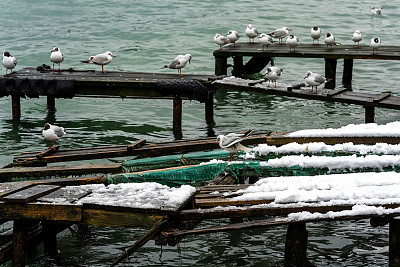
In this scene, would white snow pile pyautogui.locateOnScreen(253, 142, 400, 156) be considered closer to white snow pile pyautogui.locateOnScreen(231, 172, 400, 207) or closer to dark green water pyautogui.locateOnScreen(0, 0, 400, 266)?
dark green water pyautogui.locateOnScreen(0, 0, 400, 266)

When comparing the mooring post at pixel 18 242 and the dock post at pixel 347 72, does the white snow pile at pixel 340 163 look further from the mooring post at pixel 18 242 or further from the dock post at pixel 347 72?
the dock post at pixel 347 72

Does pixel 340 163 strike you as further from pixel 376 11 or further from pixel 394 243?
pixel 376 11

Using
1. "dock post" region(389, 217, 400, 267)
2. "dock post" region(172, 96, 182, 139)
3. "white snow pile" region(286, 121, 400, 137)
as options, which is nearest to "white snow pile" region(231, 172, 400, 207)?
"dock post" region(389, 217, 400, 267)

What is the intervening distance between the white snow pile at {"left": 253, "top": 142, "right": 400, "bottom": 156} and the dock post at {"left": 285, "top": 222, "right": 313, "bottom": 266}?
1818mm

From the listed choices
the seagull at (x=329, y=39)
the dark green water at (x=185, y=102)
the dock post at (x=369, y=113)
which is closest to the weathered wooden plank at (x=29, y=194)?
the dark green water at (x=185, y=102)

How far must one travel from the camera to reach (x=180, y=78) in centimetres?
→ 1467

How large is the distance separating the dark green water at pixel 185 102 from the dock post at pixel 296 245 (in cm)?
76

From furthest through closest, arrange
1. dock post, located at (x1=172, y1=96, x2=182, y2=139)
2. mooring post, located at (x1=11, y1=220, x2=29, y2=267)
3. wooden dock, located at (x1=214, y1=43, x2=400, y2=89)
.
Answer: wooden dock, located at (x1=214, y1=43, x2=400, y2=89), dock post, located at (x1=172, y1=96, x2=182, y2=139), mooring post, located at (x1=11, y1=220, x2=29, y2=267)

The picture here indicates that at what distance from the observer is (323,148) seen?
8.27 metres

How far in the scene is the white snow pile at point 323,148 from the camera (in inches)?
323

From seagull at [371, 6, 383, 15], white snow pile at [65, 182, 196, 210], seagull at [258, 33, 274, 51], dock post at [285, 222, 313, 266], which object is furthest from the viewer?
seagull at [371, 6, 383, 15]

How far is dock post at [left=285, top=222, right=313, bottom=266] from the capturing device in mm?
6594

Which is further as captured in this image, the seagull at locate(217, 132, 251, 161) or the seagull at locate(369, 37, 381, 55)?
the seagull at locate(369, 37, 381, 55)

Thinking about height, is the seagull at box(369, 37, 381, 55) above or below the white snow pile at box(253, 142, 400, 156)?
above
